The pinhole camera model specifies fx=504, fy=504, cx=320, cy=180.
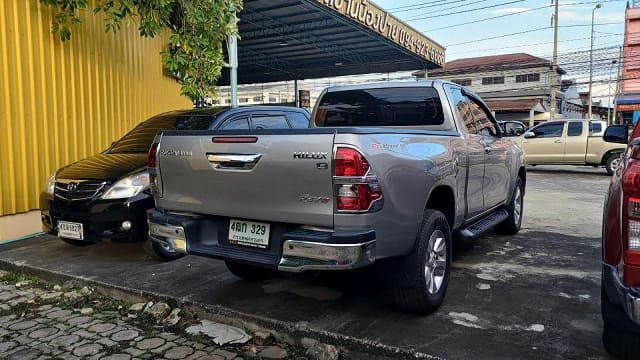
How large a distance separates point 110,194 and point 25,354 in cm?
197

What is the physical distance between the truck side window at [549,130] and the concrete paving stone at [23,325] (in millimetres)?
15609

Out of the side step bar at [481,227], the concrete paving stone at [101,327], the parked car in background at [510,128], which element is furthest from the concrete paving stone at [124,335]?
the parked car in background at [510,128]

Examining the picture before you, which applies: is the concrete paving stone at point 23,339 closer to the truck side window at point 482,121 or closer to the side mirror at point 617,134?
the truck side window at point 482,121

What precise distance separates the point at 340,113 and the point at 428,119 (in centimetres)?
92

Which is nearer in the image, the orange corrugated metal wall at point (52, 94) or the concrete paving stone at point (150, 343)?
the concrete paving stone at point (150, 343)

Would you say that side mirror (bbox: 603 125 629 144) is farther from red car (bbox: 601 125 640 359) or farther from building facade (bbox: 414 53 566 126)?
building facade (bbox: 414 53 566 126)

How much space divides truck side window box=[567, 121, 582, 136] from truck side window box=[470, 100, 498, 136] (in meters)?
11.4

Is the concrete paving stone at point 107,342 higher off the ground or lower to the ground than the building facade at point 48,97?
lower

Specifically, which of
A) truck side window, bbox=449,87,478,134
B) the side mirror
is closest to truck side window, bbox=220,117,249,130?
truck side window, bbox=449,87,478,134

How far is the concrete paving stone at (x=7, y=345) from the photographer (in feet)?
11.7

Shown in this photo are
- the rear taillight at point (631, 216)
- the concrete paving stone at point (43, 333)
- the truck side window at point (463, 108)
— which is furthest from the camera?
the truck side window at point (463, 108)

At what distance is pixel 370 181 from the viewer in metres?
3.02

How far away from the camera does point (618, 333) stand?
296cm

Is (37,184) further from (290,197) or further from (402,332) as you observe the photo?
(402,332)
